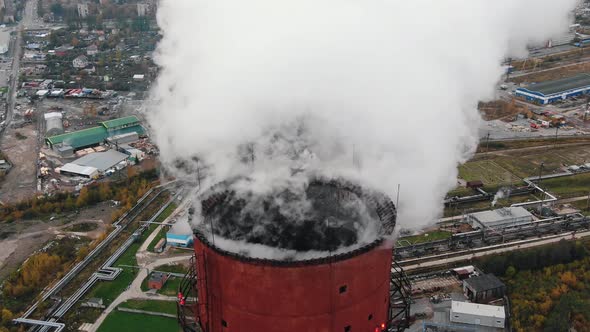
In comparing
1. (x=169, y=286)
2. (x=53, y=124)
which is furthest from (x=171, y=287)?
(x=53, y=124)

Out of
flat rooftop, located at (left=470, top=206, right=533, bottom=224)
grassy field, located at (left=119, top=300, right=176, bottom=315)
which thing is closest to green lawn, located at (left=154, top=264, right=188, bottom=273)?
grassy field, located at (left=119, top=300, right=176, bottom=315)

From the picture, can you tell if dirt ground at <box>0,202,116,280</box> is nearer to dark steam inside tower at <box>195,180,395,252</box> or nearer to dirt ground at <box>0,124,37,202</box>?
dirt ground at <box>0,124,37,202</box>

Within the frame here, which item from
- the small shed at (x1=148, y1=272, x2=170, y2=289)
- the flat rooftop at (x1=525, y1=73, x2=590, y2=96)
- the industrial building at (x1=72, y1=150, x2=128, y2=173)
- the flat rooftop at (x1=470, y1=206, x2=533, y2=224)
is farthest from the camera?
the flat rooftop at (x1=525, y1=73, x2=590, y2=96)

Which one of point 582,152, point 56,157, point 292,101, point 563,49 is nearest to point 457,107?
point 292,101

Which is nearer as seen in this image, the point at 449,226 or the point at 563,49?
the point at 449,226

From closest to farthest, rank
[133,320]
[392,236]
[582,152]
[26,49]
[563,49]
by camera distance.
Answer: [392,236], [133,320], [582,152], [563,49], [26,49]

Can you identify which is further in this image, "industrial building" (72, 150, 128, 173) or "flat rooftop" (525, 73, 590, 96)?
"flat rooftop" (525, 73, 590, 96)

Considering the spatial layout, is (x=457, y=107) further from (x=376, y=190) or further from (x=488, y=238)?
(x=488, y=238)

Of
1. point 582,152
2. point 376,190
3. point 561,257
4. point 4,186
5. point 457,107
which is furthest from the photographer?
point 582,152
